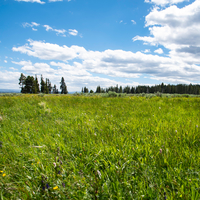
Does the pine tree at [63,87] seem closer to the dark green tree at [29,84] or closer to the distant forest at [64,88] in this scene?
the distant forest at [64,88]

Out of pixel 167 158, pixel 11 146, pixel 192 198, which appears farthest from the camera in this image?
pixel 11 146

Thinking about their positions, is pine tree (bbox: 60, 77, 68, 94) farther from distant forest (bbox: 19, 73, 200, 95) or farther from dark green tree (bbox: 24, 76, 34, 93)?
dark green tree (bbox: 24, 76, 34, 93)

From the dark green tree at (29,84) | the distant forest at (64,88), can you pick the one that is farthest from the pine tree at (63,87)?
the dark green tree at (29,84)

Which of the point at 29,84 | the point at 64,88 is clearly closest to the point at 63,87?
the point at 64,88

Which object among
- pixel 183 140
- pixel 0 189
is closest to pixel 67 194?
pixel 0 189

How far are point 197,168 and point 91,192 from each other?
1.37 m

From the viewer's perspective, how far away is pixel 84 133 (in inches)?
107

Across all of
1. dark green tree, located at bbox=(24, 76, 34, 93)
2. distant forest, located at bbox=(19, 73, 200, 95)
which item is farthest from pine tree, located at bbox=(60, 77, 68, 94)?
dark green tree, located at bbox=(24, 76, 34, 93)

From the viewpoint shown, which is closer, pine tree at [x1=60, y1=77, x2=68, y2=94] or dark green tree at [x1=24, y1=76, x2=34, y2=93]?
dark green tree at [x1=24, y1=76, x2=34, y2=93]

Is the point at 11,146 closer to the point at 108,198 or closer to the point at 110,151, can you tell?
the point at 110,151

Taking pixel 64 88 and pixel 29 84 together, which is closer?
pixel 29 84

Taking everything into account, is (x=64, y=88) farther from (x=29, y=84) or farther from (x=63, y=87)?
(x=29, y=84)

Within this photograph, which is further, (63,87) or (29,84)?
(63,87)

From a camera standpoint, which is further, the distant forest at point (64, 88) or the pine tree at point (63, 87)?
the pine tree at point (63, 87)
